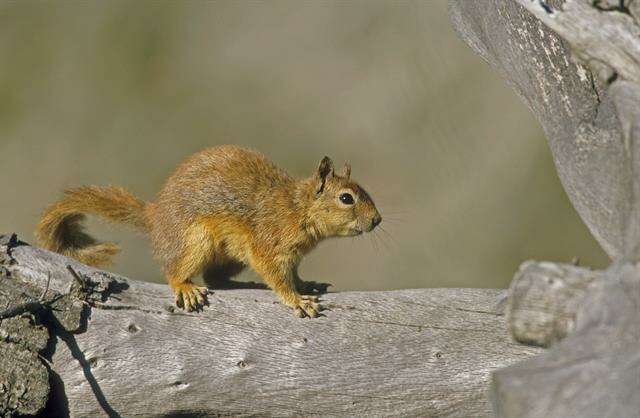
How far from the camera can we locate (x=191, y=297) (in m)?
3.20

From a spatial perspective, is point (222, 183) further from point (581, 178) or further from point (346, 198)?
point (581, 178)

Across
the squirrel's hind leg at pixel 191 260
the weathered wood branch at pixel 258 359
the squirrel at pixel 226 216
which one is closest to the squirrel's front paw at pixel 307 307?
the weathered wood branch at pixel 258 359

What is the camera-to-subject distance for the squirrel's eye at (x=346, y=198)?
396 cm

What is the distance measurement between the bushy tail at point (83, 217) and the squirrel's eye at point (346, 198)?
0.79 metres

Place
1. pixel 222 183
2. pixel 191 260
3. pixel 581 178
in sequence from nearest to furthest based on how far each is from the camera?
pixel 581 178 < pixel 191 260 < pixel 222 183

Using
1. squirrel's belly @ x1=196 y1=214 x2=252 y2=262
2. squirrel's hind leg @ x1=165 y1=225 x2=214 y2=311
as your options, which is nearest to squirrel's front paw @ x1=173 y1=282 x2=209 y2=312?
squirrel's hind leg @ x1=165 y1=225 x2=214 y2=311

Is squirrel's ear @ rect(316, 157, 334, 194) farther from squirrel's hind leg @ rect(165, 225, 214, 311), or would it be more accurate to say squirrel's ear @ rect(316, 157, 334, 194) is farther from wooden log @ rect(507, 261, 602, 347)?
wooden log @ rect(507, 261, 602, 347)

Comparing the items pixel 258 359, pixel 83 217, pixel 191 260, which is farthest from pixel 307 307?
pixel 83 217

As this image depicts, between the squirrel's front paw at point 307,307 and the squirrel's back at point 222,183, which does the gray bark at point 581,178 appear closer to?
the squirrel's front paw at point 307,307

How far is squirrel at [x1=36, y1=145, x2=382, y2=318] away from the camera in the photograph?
3.67 metres

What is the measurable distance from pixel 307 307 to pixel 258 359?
0.28 metres

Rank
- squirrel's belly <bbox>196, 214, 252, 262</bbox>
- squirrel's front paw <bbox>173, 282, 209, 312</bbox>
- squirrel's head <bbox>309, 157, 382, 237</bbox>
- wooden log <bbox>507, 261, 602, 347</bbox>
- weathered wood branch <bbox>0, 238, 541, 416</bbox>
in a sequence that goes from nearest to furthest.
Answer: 1. wooden log <bbox>507, 261, 602, 347</bbox>
2. weathered wood branch <bbox>0, 238, 541, 416</bbox>
3. squirrel's front paw <bbox>173, 282, 209, 312</bbox>
4. squirrel's belly <bbox>196, 214, 252, 262</bbox>
5. squirrel's head <bbox>309, 157, 382, 237</bbox>

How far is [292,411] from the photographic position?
3.05 metres

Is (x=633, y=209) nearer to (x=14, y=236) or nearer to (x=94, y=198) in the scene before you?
(x=14, y=236)
